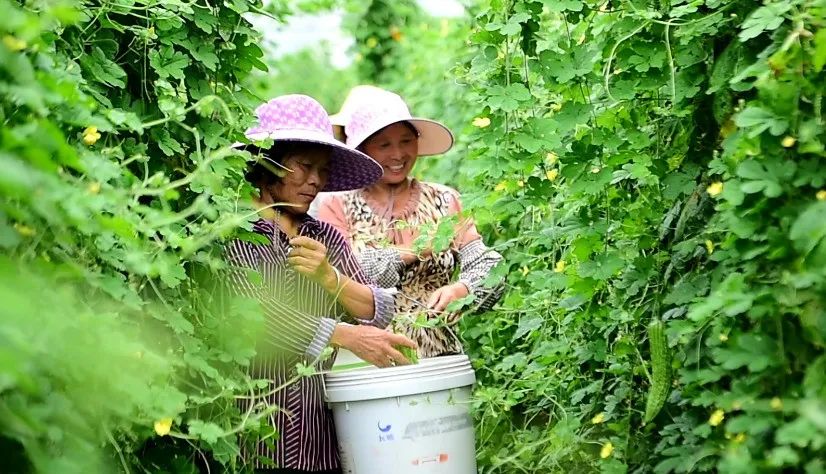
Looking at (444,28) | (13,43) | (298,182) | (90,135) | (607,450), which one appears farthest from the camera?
(444,28)

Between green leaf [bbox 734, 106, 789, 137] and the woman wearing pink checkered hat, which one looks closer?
green leaf [bbox 734, 106, 789, 137]

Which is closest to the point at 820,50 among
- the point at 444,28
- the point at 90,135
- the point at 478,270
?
the point at 90,135

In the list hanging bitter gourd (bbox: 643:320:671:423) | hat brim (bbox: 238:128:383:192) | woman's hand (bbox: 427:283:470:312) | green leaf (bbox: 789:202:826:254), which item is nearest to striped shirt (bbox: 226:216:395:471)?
hat brim (bbox: 238:128:383:192)

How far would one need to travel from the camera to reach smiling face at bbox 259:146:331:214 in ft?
12.1

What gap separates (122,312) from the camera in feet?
9.21

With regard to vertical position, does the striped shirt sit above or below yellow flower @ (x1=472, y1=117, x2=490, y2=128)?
below

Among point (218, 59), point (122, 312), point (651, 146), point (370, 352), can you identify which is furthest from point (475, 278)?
point (122, 312)

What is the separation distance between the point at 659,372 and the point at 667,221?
1.41ft

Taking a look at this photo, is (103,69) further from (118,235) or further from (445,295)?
(445,295)

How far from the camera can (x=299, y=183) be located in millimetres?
3727

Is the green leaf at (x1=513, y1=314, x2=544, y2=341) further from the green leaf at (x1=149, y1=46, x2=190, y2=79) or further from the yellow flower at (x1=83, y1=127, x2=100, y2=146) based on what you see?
the yellow flower at (x1=83, y1=127, x2=100, y2=146)

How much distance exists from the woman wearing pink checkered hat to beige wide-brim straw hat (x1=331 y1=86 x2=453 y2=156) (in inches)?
33.4

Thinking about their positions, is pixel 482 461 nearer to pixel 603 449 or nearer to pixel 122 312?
pixel 603 449

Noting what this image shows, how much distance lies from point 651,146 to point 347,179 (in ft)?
3.76
